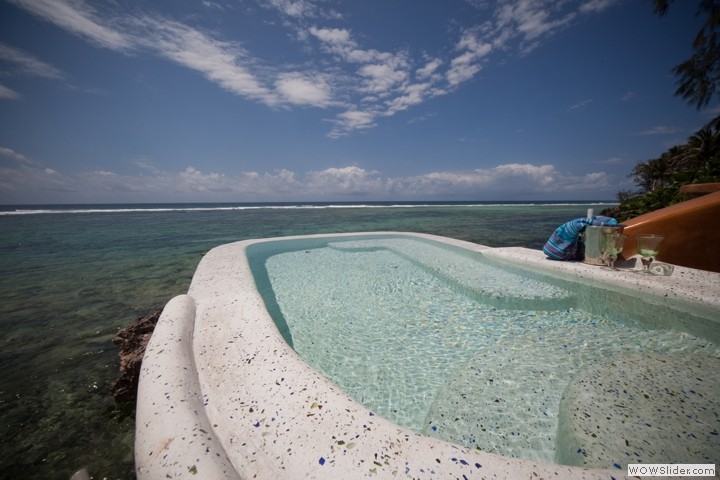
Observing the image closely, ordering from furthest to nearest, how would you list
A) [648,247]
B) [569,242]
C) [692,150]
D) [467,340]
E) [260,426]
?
1. [692,150]
2. [569,242]
3. [648,247]
4. [467,340]
5. [260,426]

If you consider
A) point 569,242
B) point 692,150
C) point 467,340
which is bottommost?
point 467,340

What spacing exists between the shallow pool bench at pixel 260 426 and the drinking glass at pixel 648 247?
4011 mm

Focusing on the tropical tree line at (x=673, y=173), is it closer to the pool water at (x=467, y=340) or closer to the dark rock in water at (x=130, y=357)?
the pool water at (x=467, y=340)

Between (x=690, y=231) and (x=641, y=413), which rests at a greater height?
(x=690, y=231)

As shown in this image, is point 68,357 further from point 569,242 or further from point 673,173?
point 673,173

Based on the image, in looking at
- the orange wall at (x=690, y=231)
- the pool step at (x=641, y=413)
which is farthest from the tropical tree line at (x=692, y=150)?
the pool step at (x=641, y=413)

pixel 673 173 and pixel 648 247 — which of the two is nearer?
pixel 648 247

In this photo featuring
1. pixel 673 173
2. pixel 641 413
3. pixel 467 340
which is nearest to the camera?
pixel 641 413

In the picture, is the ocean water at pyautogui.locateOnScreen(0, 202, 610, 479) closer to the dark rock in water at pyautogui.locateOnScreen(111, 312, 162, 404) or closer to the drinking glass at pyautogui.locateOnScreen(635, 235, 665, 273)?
the dark rock in water at pyautogui.locateOnScreen(111, 312, 162, 404)

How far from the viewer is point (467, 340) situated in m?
2.71

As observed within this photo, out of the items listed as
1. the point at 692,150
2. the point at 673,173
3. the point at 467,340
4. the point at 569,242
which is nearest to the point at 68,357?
the point at 467,340

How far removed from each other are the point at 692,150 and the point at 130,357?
3226 cm

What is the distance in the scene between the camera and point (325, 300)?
12.8 ft

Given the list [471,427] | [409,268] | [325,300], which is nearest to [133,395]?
[325,300]
